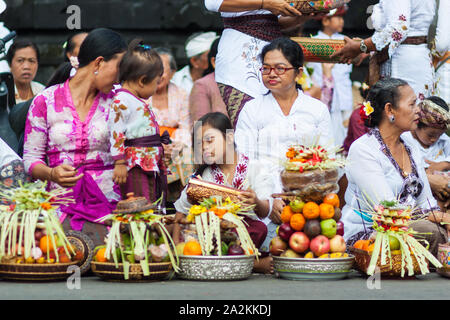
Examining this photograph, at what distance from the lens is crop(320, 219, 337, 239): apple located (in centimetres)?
409

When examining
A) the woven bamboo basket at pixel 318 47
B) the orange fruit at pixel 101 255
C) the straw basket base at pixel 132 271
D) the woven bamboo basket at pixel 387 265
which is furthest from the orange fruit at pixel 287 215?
the woven bamboo basket at pixel 318 47

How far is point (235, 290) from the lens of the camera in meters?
3.65

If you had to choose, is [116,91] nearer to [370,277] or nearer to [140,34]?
[370,277]

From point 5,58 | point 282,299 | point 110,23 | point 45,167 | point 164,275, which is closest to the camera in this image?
point 282,299

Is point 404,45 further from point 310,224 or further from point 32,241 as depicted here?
point 32,241

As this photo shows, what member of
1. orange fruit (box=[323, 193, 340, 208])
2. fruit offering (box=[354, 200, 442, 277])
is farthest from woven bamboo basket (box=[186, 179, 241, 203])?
fruit offering (box=[354, 200, 442, 277])

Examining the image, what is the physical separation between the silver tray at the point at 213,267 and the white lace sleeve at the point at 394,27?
6.92ft

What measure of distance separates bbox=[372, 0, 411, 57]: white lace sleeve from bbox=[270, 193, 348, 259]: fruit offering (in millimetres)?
1657

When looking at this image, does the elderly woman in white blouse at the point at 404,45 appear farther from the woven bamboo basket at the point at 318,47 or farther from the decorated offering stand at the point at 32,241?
the decorated offering stand at the point at 32,241

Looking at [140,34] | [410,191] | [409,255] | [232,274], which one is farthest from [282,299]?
[140,34]

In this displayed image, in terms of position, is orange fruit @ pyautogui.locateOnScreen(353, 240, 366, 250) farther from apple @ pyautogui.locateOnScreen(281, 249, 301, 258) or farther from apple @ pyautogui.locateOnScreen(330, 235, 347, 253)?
apple @ pyautogui.locateOnScreen(281, 249, 301, 258)

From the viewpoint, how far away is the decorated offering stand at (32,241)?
3857 millimetres

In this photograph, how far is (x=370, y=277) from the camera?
4.05 meters

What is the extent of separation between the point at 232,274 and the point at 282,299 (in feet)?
2.30
